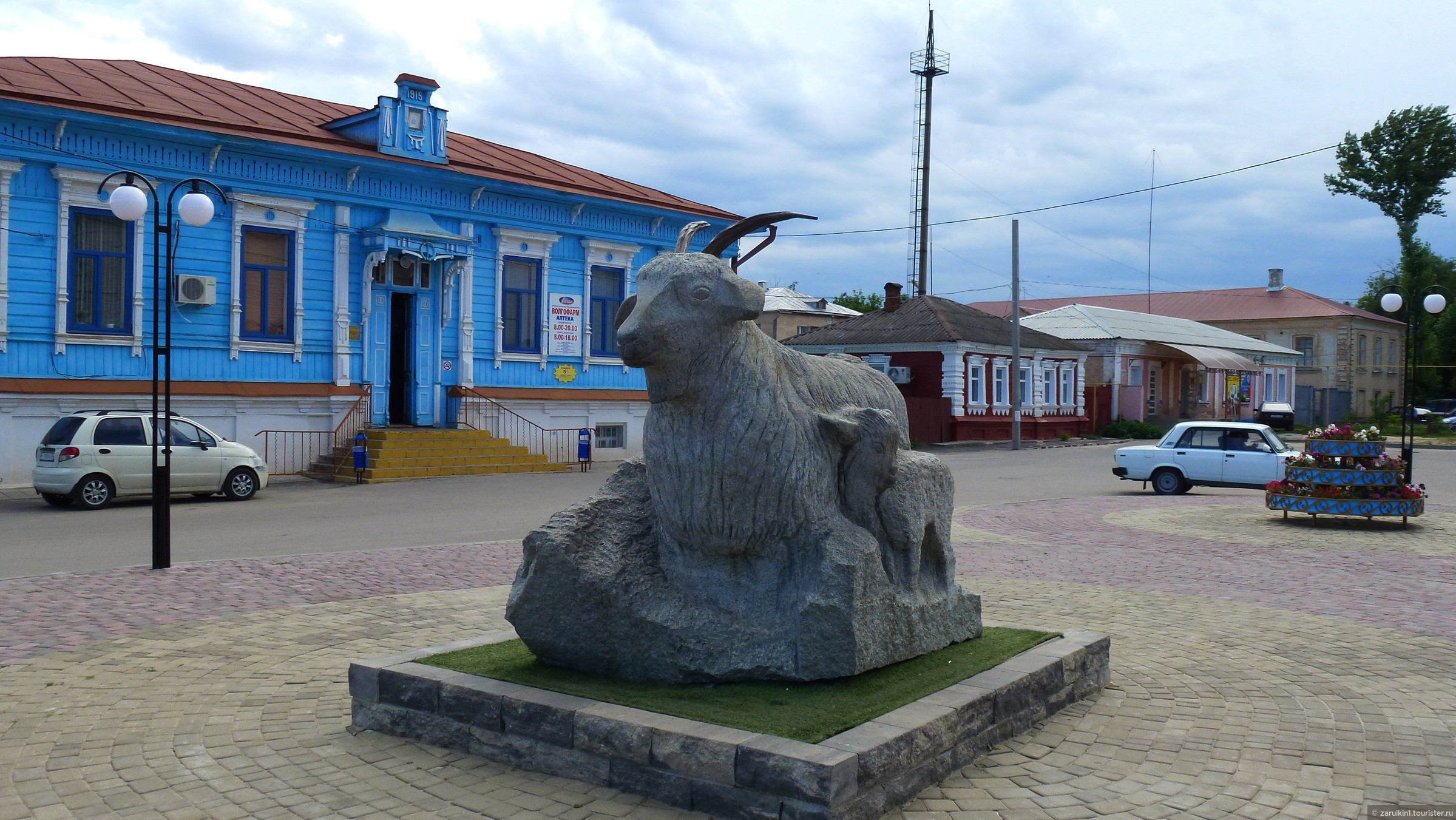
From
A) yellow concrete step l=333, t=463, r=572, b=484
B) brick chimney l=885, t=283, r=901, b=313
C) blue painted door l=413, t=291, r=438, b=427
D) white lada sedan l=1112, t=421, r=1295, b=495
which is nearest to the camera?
white lada sedan l=1112, t=421, r=1295, b=495

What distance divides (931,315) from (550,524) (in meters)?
32.6

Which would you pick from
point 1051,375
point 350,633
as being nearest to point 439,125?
point 350,633

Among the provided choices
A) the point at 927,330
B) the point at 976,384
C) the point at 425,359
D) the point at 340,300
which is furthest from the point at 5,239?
the point at 976,384

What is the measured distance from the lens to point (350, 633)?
758 cm

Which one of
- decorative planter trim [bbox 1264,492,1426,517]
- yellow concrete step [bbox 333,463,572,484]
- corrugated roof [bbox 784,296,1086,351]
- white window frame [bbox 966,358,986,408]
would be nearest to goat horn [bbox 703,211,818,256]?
decorative planter trim [bbox 1264,492,1426,517]

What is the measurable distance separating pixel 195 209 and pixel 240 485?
23.3 ft

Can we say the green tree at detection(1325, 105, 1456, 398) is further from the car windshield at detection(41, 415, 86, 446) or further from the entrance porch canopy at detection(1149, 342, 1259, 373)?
the car windshield at detection(41, 415, 86, 446)

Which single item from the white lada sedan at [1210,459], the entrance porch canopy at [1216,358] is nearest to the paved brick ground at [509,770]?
the white lada sedan at [1210,459]

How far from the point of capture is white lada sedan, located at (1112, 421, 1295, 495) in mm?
18953

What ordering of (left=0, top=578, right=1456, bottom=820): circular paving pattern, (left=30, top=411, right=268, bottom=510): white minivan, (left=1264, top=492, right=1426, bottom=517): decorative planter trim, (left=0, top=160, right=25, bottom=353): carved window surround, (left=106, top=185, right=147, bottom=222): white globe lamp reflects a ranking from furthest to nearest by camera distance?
(left=0, top=160, right=25, bottom=353): carved window surround
(left=30, top=411, right=268, bottom=510): white minivan
(left=1264, top=492, right=1426, bottom=517): decorative planter trim
(left=106, top=185, right=147, bottom=222): white globe lamp
(left=0, top=578, right=1456, bottom=820): circular paving pattern

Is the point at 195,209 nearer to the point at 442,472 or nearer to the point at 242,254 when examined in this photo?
the point at 242,254

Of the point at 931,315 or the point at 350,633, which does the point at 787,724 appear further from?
the point at 931,315

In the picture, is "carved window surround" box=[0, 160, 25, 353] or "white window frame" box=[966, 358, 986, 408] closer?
"carved window surround" box=[0, 160, 25, 353]

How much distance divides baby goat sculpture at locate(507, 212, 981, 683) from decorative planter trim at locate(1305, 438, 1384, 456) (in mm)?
12014
